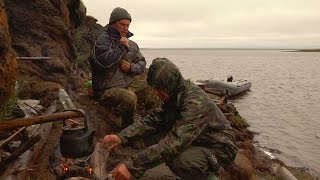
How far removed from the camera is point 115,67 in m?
7.36

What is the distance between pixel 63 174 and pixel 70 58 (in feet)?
24.1

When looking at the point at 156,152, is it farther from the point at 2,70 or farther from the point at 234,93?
the point at 234,93

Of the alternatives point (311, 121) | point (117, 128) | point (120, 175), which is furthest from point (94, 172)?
point (311, 121)

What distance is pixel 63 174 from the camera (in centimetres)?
501

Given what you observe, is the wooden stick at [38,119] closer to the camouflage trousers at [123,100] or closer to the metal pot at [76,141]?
the metal pot at [76,141]

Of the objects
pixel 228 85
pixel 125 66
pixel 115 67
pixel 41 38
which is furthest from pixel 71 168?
pixel 228 85

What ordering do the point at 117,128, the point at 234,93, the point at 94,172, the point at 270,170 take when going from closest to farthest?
1. the point at 94,172
2. the point at 117,128
3. the point at 270,170
4. the point at 234,93

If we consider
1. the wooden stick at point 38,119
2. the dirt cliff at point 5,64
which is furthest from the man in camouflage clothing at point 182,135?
the dirt cliff at point 5,64

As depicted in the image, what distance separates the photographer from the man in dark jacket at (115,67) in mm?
7188

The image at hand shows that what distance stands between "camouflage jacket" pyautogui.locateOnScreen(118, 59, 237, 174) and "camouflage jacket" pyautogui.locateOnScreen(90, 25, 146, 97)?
204 cm

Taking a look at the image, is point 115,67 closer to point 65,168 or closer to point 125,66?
point 125,66

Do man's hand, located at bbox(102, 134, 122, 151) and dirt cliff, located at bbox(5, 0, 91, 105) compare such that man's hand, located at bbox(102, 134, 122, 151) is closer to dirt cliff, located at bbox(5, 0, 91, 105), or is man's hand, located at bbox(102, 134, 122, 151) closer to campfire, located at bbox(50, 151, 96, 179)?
campfire, located at bbox(50, 151, 96, 179)

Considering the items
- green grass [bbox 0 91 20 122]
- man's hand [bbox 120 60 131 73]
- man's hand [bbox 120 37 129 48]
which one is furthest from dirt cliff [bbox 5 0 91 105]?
man's hand [bbox 120 37 129 48]

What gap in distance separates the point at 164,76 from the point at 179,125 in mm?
681
